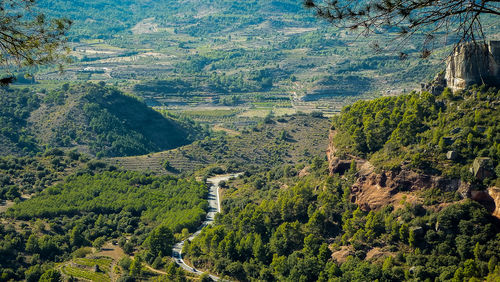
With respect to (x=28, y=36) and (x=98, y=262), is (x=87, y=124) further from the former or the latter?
(x=28, y=36)

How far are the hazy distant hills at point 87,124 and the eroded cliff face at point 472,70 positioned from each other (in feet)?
314

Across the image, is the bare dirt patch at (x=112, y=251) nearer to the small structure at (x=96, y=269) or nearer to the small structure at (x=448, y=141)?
the small structure at (x=96, y=269)

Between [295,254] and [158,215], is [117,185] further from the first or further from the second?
[295,254]

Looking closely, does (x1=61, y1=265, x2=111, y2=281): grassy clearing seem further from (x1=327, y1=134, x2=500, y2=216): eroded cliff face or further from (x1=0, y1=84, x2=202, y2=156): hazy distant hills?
(x1=0, y1=84, x2=202, y2=156): hazy distant hills

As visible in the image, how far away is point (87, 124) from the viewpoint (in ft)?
483

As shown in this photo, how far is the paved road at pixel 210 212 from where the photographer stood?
66156 mm

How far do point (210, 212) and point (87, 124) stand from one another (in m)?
73.1

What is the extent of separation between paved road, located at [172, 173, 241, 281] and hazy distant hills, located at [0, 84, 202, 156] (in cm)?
4282

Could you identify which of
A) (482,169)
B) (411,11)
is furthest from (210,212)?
(411,11)

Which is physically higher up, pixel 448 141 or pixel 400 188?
pixel 448 141

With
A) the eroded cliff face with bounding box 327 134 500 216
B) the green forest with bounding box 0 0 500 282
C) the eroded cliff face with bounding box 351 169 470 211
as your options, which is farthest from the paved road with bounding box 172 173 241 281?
the eroded cliff face with bounding box 327 134 500 216

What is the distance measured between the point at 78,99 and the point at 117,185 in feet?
218

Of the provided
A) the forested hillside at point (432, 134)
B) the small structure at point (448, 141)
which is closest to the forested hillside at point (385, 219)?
the forested hillside at point (432, 134)

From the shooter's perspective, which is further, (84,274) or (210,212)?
(210,212)
